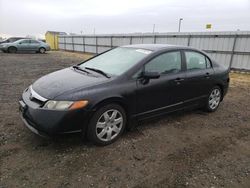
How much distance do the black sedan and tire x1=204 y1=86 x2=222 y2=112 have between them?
0.61 ft

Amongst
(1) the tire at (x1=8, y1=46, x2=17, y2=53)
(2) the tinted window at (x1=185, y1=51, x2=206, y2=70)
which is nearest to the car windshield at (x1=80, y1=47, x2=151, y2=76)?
(2) the tinted window at (x1=185, y1=51, x2=206, y2=70)

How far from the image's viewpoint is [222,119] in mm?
4406

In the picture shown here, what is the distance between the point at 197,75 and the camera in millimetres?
4133

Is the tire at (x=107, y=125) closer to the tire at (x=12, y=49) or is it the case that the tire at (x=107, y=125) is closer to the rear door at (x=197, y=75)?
the rear door at (x=197, y=75)

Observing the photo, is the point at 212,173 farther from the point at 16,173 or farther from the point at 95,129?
the point at 16,173

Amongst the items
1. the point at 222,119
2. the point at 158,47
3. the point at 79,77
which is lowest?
the point at 222,119

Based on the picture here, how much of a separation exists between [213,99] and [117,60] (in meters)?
2.43

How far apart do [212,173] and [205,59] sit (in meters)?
2.63

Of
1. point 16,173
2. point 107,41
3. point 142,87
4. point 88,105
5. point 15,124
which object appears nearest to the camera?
point 16,173

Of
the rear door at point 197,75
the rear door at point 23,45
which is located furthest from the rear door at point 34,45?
the rear door at point 197,75

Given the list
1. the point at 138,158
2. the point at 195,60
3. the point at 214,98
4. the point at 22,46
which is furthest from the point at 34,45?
the point at 138,158

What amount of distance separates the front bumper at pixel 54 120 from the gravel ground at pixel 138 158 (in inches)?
9.6

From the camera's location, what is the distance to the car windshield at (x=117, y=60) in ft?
A: 11.2

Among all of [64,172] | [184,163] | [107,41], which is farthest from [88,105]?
[107,41]
